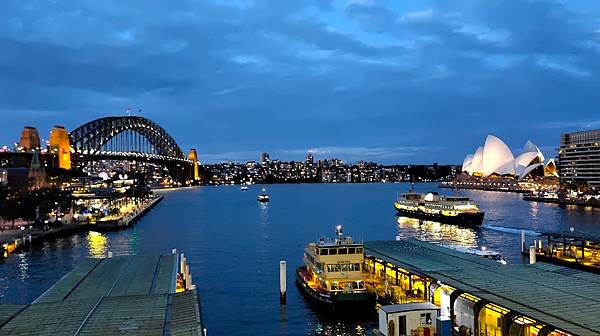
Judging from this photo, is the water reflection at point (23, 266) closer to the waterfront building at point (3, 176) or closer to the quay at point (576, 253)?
the quay at point (576, 253)

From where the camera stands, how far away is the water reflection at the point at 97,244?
30.7 meters

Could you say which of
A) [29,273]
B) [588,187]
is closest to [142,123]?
[588,187]

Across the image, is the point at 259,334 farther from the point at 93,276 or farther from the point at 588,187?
the point at 588,187

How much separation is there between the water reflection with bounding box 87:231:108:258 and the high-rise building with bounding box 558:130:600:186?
78.2m

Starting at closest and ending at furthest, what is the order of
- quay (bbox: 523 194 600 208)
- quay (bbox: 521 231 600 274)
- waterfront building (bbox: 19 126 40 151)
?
quay (bbox: 521 231 600 274)
quay (bbox: 523 194 600 208)
waterfront building (bbox: 19 126 40 151)

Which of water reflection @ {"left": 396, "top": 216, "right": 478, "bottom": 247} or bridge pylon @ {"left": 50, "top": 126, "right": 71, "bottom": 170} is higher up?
bridge pylon @ {"left": 50, "top": 126, "right": 71, "bottom": 170}

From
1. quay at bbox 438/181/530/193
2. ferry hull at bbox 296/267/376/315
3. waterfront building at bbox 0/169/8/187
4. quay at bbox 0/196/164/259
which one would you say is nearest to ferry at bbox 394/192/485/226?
quay at bbox 0/196/164/259

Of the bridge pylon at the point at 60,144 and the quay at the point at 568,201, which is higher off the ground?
the bridge pylon at the point at 60,144

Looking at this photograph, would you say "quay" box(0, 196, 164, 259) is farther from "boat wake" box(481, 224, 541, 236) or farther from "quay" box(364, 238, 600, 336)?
"boat wake" box(481, 224, 541, 236)

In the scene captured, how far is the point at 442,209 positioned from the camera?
47688mm

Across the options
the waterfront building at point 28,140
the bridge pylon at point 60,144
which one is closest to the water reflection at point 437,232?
the bridge pylon at point 60,144

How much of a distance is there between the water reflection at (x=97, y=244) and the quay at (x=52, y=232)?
1538 mm

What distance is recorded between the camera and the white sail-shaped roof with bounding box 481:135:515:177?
109231 mm

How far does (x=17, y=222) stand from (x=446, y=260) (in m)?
36.6
